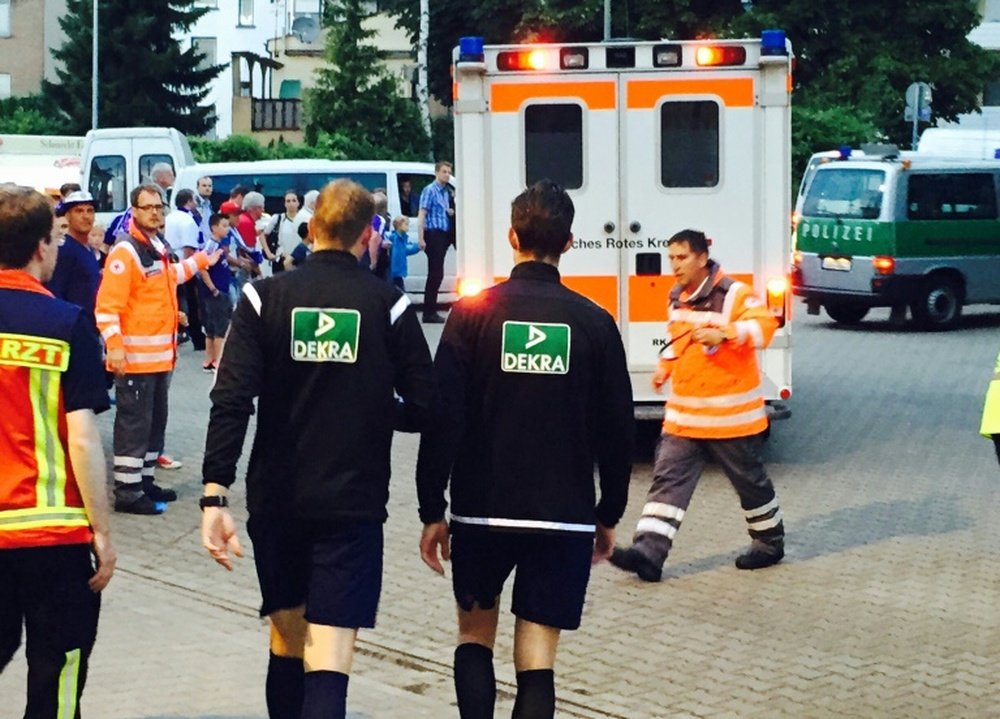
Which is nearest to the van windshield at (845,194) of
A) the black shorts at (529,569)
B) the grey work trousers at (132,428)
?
the grey work trousers at (132,428)

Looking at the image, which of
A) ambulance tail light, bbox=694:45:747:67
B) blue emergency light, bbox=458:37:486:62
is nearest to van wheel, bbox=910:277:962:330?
ambulance tail light, bbox=694:45:747:67

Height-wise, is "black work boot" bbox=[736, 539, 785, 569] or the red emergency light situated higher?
the red emergency light

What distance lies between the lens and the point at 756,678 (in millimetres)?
7297

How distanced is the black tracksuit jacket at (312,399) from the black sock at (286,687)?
541mm

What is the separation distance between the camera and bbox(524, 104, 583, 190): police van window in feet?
38.8

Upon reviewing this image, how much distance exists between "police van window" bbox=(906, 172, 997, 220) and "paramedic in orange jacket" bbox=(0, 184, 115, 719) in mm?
17071

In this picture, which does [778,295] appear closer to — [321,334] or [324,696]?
[321,334]

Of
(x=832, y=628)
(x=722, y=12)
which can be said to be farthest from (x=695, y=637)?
(x=722, y=12)

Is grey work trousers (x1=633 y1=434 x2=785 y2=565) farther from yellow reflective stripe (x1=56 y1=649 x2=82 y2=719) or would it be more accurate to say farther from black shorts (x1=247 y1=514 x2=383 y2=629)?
yellow reflective stripe (x1=56 y1=649 x2=82 y2=719)

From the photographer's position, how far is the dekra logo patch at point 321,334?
16.8 feet

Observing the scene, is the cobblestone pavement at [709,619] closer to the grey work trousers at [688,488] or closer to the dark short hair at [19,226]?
the grey work trousers at [688,488]

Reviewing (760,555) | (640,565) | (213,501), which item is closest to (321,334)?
(213,501)

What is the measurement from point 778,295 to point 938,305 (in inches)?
408

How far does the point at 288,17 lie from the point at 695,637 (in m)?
72.8
